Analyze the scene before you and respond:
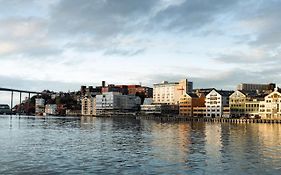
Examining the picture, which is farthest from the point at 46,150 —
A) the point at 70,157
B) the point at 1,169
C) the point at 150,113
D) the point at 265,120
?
the point at 150,113

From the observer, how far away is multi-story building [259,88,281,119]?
407 ft

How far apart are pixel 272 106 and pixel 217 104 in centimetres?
2722

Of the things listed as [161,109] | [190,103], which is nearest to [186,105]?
[190,103]

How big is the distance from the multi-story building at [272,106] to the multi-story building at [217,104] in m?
18.9

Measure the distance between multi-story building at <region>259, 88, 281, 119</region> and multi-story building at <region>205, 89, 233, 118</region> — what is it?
62.1 ft

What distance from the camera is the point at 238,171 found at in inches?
965

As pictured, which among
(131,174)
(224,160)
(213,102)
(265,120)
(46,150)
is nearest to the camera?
(131,174)

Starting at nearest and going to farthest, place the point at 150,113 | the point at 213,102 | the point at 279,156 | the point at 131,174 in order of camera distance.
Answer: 1. the point at 131,174
2. the point at 279,156
3. the point at 213,102
4. the point at 150,113

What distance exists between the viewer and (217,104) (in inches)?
5901

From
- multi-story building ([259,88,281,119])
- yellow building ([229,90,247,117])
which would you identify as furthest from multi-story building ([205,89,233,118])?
multi-story building ([259,88,281,119])

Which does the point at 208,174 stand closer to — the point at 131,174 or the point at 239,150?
the point at 131,174

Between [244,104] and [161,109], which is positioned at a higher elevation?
[244,104]

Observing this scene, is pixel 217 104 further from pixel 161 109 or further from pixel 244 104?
pixel 161 109

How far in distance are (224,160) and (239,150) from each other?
668 cm
